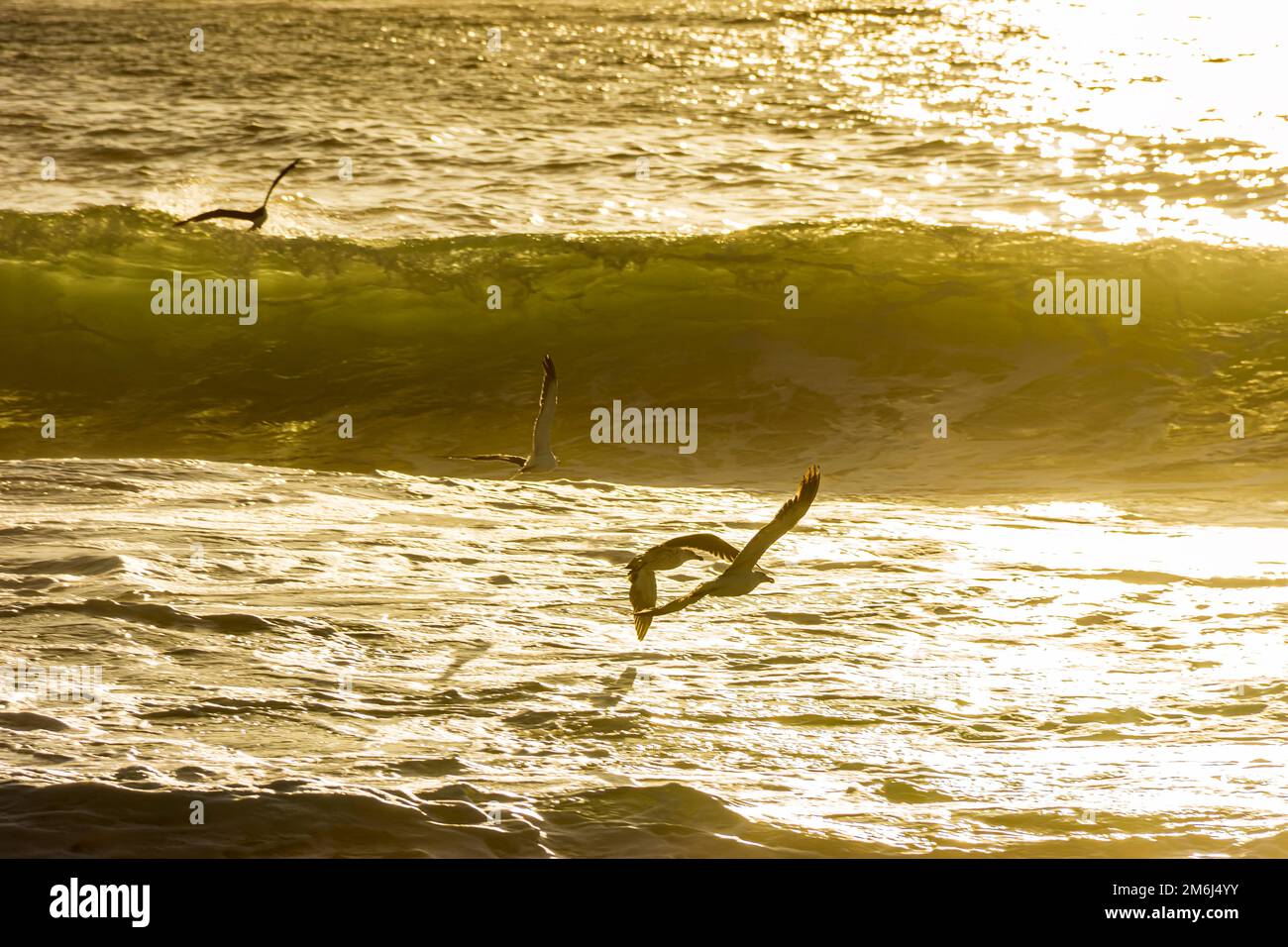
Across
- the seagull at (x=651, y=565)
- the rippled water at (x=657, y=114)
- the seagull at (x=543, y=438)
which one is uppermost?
the rippled water at (x=657, y=114)

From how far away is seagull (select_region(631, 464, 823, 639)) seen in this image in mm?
4887

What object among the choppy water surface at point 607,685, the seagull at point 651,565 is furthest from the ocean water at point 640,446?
the seagull at point 651,565

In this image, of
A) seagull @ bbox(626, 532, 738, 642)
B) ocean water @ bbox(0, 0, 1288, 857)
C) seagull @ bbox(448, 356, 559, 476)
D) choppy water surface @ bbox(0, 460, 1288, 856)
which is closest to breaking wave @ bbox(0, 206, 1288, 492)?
ocean water @ bbox(0, 0, 1288, 857)

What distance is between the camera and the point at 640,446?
11.9 m

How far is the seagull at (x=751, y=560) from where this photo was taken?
4887 millimetres

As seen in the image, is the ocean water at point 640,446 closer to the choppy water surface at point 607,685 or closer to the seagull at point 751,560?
the choppy water surface at point 607,685

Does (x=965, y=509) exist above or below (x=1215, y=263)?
below

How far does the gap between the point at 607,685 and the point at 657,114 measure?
16542mm

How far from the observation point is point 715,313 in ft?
49.1

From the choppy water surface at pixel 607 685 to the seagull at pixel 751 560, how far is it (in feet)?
1.26

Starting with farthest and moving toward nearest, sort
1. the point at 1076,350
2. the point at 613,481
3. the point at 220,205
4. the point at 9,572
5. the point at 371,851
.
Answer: the point at 220,205 → the point at 1076,350 → the point at 613,481 → the point at 9,572 → the point at 371,851
